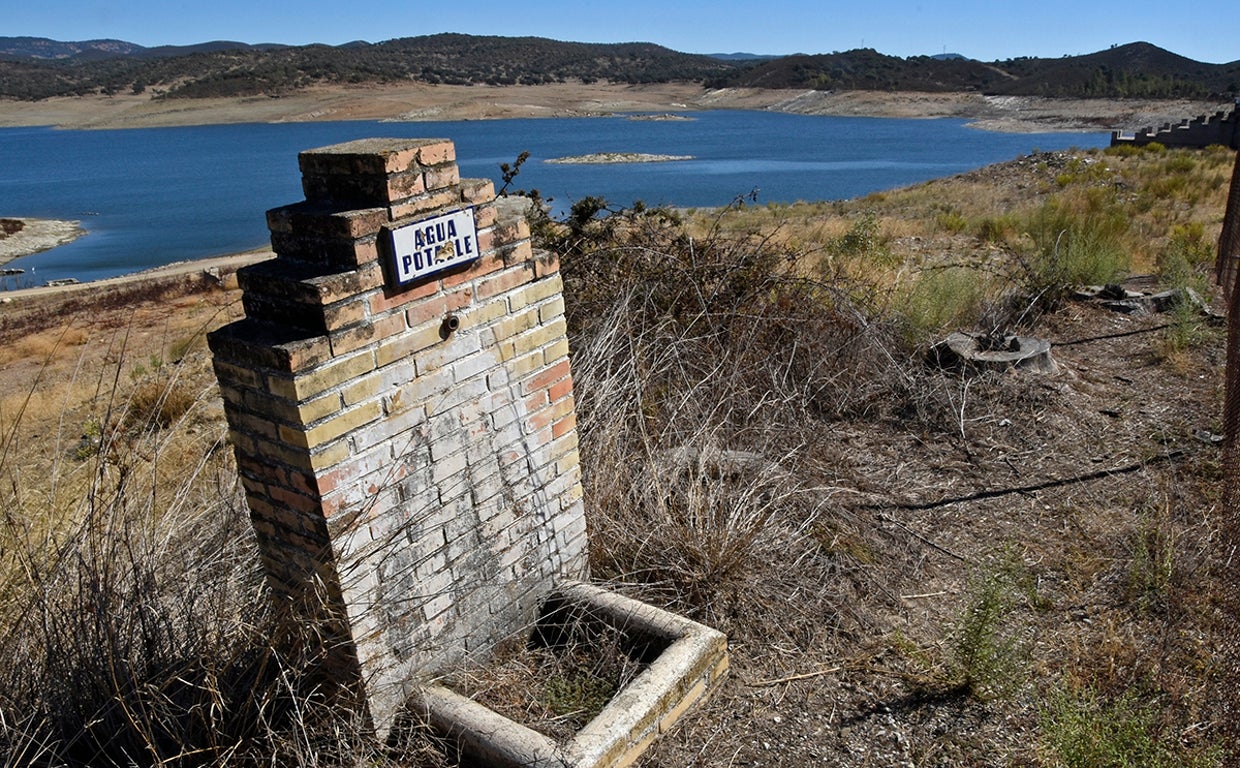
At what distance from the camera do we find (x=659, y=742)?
328cm

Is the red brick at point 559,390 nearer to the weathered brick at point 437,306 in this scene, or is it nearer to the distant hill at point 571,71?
the weathered brick at point 437,306

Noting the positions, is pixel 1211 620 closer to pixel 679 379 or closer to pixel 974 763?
pixel 974 763

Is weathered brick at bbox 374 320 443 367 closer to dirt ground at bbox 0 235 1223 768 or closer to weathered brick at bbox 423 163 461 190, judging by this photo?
weathered brick at bbox 423 163 461 190

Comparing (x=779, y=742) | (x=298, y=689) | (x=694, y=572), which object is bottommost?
(x=779, y=742)

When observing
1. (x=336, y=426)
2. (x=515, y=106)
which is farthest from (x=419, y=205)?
(x=515, y=106)

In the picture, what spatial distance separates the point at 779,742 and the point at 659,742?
1.50ft

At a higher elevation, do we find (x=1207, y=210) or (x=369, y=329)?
(x=369, y=329)

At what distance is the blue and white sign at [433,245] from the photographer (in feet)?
9.49

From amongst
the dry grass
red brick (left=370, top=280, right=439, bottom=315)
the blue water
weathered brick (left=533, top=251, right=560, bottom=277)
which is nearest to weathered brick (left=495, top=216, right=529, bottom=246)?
weathered brick (left=533, top=251, right=560, bottom=277)

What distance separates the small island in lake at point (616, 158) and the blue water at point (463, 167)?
4.87ft

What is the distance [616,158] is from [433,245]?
50.6 meters

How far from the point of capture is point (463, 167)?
46406 mm

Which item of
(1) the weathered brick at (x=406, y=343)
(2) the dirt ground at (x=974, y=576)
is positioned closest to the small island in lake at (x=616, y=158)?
(2) the dirt ground at (x=974, y=576)

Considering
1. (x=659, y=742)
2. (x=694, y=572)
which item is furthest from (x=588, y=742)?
(x=694, y=572)
